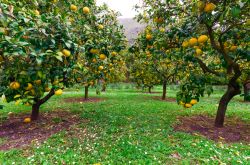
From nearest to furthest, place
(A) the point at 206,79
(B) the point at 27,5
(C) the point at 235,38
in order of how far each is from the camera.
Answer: (B) the point at 27,5, (A) the point at 206,79, (C) the point at 235,38

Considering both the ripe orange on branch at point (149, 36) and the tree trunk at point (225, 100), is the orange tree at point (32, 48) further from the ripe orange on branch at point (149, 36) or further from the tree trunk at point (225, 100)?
the tree trunk at point (225, 100)

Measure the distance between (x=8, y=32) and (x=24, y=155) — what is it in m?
2.57

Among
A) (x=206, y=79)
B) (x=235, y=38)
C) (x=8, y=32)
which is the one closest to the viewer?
(x=8, y=32)

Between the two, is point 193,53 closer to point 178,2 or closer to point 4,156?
point 178,2

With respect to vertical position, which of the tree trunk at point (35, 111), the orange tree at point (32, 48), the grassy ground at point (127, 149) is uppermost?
the orange tree at point (32, 48)

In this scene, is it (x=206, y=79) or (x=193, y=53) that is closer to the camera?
(x=206, y=79)

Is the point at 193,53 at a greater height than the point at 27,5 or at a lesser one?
lesser

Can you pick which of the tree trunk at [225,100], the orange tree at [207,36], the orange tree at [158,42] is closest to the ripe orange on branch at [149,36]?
the orange tree at [158,42]

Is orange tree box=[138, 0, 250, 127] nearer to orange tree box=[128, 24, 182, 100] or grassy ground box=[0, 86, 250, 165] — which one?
orange tree box=[128, 24, 182, 100]

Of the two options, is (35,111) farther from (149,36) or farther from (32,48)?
(32,48)

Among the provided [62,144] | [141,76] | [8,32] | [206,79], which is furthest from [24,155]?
[141,76]

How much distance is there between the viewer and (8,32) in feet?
8.40

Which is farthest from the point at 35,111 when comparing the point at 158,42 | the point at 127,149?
the point at 158,42

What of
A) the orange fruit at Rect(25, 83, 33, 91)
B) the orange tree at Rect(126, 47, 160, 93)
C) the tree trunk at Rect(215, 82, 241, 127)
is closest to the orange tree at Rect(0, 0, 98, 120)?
the orange fruit at Rect(25, 83, 33, 91)
